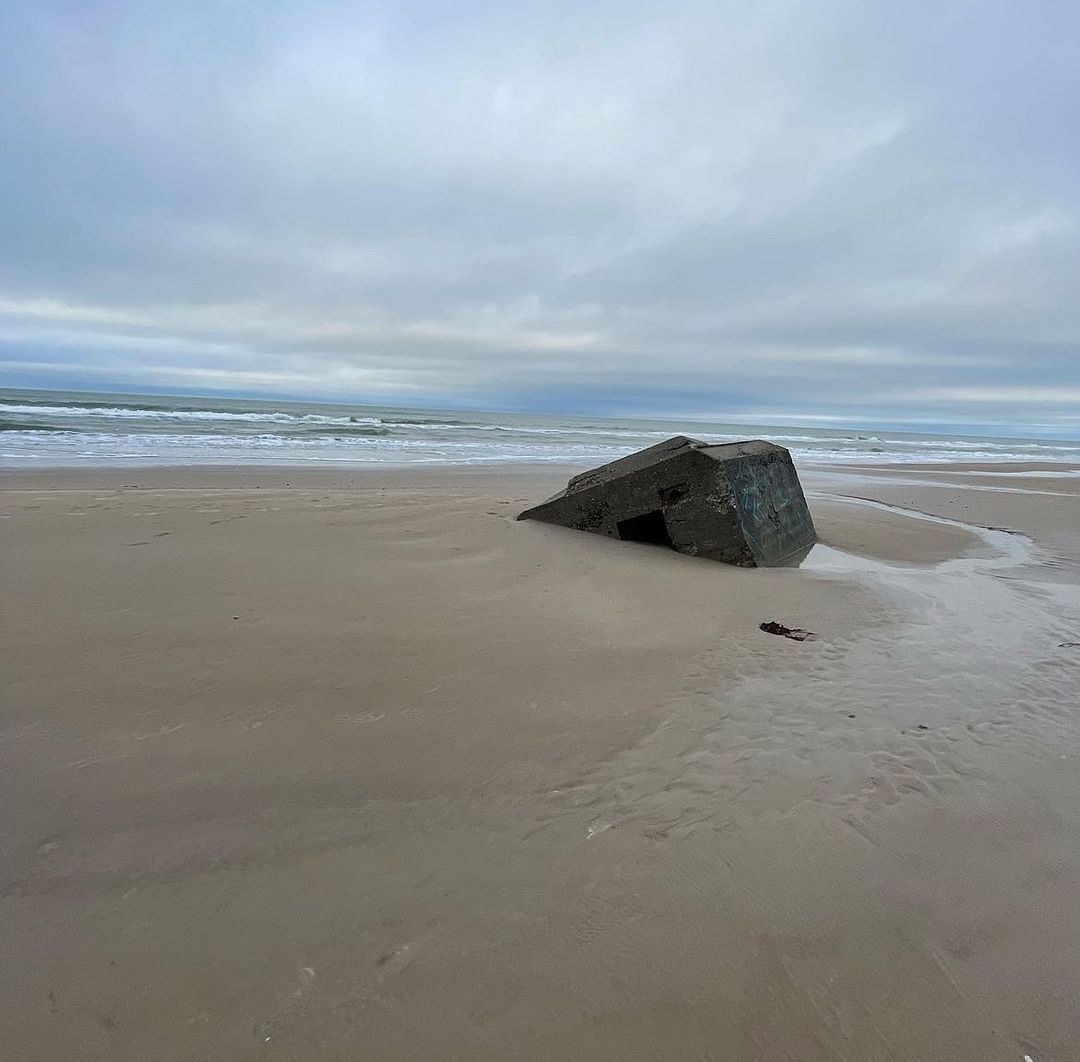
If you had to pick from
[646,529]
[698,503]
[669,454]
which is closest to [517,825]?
[698,503]

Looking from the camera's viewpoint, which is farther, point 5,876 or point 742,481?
point 742,481

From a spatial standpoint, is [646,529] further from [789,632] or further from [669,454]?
[789,632]

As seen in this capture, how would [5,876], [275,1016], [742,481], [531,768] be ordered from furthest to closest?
[742,481] → [531,768] → [5,876] → [275,1016]

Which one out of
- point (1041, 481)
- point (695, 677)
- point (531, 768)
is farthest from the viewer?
point (1041, 481)

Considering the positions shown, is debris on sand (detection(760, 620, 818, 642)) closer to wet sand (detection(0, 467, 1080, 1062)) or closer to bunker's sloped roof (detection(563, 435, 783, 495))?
wet sand (detection(0, 467, 1080, 1062))

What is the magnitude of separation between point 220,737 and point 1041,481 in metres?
20.1

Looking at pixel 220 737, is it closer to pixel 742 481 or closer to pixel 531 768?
pixel 531 768

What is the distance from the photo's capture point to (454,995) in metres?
1.45

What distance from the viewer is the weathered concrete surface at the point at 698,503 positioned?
5789mm

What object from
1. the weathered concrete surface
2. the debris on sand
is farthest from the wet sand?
the weathered concrete surface

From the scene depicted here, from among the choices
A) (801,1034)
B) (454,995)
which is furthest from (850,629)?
(454,995)

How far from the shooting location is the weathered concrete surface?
579 cm

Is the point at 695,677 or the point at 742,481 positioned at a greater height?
the point at 742,481

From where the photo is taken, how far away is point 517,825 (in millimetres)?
2035
